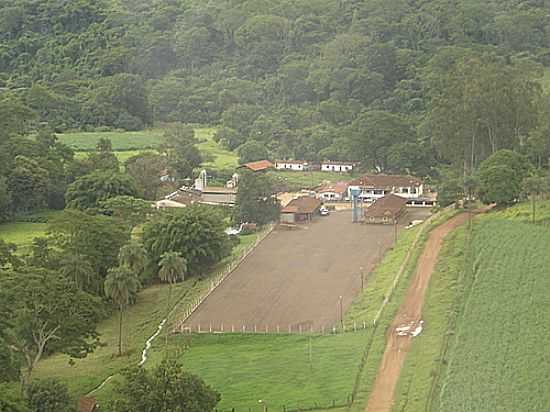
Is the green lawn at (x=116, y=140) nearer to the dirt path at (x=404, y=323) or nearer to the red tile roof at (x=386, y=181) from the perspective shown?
the red tile roof at (x=386, y=181)

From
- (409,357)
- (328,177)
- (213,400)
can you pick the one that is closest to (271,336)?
(409,357)

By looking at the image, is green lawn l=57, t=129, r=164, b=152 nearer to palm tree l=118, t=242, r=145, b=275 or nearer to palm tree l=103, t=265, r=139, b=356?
palm tree l=118, t=242, r=145, b=275

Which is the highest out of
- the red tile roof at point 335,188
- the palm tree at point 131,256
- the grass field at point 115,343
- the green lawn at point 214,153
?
the green lawn at point 214,153

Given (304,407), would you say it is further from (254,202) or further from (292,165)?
(292,165)

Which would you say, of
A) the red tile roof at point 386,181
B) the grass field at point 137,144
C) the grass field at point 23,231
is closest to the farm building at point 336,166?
the grass field at point 137,144

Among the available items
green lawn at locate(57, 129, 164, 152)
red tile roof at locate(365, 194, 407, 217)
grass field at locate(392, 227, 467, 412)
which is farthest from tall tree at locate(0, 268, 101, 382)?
green lawn at locate(57, 129, 164, 152)

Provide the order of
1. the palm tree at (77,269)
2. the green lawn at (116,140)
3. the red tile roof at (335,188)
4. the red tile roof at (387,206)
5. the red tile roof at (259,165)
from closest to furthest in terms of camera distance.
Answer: the palm tree at (77,269), the red tile roof at (387,206), the red tile roof at (335,188), the red tile roof at (259,165), the green lawn at (116,140)

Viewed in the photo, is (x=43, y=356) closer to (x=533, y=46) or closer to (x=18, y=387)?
(x=18, y=387)
